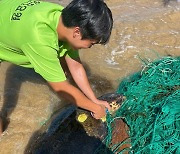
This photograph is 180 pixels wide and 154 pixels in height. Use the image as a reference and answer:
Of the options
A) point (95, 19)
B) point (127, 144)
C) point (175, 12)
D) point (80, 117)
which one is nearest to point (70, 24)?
point (95, 19)

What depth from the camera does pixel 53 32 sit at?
266 centimetres

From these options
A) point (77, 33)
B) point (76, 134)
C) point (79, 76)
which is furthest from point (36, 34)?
point (76, 134)

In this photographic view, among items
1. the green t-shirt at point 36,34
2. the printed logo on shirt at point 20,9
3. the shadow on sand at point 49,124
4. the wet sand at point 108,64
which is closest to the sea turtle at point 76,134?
the shadow on sand at point 49,124

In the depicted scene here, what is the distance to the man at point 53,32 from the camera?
2.42 m

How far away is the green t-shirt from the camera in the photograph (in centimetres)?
257

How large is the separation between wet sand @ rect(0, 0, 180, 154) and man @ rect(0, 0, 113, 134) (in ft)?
3.79

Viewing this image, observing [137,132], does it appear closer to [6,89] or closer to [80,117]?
[80,117]

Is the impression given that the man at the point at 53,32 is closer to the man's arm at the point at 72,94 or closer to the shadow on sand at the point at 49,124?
the man's arm at the point at 72,94

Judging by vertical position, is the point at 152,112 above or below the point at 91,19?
below

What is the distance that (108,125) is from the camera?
119 inches

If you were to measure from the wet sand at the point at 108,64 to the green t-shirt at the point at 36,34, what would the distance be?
1307 mm

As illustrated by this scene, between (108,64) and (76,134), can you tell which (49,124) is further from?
(108,64)

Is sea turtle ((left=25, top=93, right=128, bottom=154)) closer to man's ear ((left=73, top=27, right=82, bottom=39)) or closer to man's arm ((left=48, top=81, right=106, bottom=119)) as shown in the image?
man's arm ((left=48, top=81, right=106, bottom=119))

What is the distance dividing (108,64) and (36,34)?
2.49 meters
